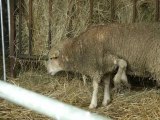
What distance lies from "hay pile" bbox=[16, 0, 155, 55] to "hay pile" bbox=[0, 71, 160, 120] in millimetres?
466

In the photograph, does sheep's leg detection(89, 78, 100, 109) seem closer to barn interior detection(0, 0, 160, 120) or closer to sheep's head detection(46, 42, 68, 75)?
barn interior detection(0, 0, 160, 120)

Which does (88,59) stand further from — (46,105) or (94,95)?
(46,105)

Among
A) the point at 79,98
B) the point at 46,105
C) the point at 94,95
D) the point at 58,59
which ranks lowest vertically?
the point at 79,98

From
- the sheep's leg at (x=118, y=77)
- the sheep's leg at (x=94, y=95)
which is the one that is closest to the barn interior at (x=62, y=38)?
the sheep's leg at (x=94, y=95)

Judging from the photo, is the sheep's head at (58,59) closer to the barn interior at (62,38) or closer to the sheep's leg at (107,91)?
the barn interior at (62,38)

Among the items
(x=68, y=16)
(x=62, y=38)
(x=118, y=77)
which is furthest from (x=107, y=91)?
(x=68, y=16)

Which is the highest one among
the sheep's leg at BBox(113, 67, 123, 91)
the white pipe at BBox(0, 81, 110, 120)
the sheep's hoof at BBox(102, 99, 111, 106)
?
the white pipe at BBox(0, 81, 110, 120)

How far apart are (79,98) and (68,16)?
1.28 m

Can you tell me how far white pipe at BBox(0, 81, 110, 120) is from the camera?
1.55 meters

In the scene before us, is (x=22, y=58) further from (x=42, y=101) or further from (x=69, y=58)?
(x=42, y=101)

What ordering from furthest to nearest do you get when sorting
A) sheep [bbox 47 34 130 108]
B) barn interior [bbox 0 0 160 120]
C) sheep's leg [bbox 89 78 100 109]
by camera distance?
barn interior [bbox 0 0 160 120] → sheep's leg [bbox 89 78 100 109] → sheep [bbox 47 34 130 108]

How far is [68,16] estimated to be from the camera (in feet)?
20.4

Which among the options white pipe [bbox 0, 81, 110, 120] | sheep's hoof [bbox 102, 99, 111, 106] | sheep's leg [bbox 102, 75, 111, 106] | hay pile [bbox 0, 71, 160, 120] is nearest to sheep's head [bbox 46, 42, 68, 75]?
hay pile [bbox 0, 71, 160, 120]

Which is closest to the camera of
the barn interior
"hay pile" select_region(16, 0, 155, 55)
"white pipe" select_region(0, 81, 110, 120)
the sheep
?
"white pipe" select_region(0, 81, 110, 120)
